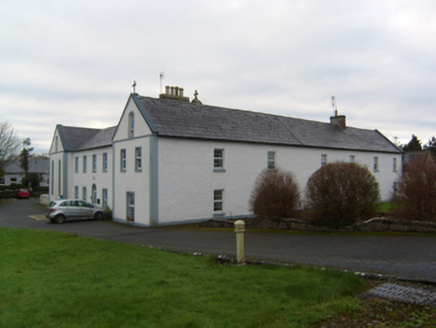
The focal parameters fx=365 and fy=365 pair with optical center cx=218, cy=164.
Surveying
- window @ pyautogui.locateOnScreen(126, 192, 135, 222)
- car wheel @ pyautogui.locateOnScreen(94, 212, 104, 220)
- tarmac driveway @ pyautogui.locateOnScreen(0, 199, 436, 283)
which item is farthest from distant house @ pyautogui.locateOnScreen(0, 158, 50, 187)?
tarmac driveway @ pyautogui.locateOnScreen(0, 199, 436, 283)

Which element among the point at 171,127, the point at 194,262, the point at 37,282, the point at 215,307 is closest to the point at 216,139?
the point at 171,127

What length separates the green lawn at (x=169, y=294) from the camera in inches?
216

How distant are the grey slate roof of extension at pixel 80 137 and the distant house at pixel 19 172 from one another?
1529 inches

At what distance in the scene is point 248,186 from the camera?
→ 85.6ft

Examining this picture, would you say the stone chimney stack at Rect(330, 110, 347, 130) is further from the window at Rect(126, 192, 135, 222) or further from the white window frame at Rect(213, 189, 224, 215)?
the window at Rect(126, 192, 135, 222)

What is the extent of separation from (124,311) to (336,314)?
3289 millimetres

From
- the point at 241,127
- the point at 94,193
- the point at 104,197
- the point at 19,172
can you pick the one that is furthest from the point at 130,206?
the point at 19,172

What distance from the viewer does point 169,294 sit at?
259 inches

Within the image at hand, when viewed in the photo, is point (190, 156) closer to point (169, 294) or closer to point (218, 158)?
point (218, 158)

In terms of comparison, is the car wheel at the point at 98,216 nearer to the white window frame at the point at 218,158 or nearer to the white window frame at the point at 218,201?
the white window frame at the point at 218,201

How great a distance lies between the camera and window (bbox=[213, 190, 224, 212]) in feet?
80.3

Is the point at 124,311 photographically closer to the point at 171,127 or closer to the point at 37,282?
the point at 37,282

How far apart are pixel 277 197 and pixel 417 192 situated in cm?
586

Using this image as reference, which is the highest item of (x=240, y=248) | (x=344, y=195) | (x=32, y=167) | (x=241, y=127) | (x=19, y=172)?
(x=241, y=127)
